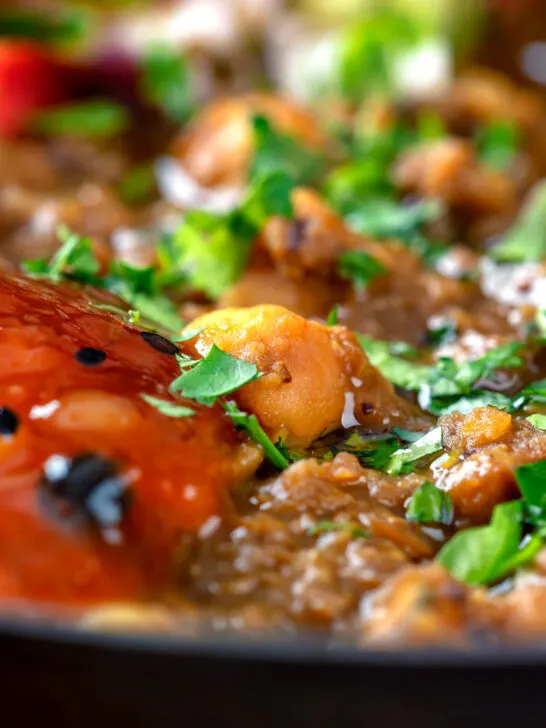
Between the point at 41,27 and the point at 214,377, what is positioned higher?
the point at 41,27

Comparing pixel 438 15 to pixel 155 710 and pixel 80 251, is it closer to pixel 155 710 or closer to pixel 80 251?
pixel 80 251

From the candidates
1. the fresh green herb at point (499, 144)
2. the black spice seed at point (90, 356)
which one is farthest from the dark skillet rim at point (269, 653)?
the fresh green herb at point (499, 144)

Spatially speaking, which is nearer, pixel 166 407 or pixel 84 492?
pixel 84 492

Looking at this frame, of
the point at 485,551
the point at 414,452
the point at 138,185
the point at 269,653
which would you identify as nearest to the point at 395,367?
the point at 414,452

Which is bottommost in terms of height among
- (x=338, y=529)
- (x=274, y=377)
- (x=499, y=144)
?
(x=338, y=529)

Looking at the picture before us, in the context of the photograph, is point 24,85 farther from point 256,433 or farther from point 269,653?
point 269,653

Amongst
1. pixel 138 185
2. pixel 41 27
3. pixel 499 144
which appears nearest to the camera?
pixel 138 185

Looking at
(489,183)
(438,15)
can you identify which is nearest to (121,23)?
(438,15)

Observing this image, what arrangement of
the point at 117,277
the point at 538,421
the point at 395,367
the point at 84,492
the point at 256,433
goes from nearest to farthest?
the point at 84,492, the point at 256,433, the point at 538,421, the point at 395,367, the point at 117,277
